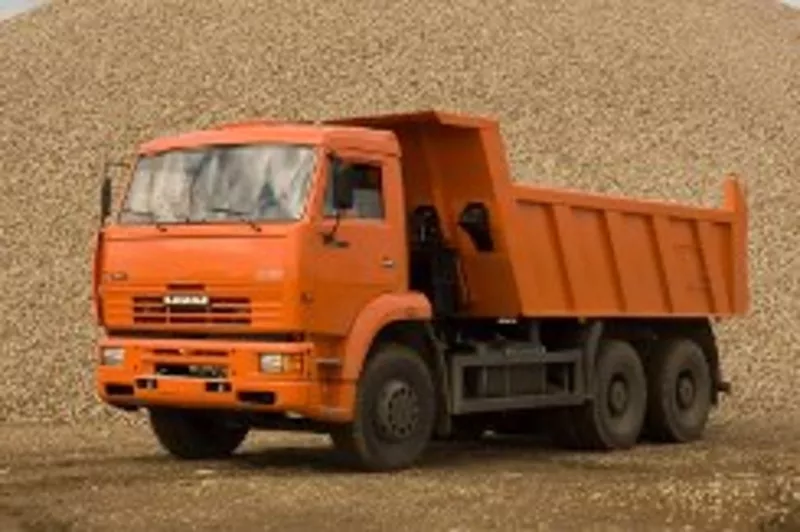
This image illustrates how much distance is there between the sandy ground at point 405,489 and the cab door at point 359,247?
1.40 metres

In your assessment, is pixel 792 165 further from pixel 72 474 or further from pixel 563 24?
pixel 72 474

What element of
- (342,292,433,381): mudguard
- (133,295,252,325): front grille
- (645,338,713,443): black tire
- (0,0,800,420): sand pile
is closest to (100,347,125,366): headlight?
(133,295,252,325): front grille

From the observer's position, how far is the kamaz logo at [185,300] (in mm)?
12180

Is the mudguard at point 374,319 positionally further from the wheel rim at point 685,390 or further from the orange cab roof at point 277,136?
the wheel rim at point 685,390

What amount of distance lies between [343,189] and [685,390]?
20.4 ft

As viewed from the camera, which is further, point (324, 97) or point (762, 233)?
point (324, 97)

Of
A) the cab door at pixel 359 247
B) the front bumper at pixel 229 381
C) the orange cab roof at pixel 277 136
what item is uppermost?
the orange cab roof at pixel 277 136

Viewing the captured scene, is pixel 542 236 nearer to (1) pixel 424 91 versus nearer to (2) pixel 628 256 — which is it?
(2) pixel 628 256

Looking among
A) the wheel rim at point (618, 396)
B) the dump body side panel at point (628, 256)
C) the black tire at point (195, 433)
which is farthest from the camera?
the wheel rim at point (618, 396)

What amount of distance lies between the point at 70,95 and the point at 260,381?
2768 cm

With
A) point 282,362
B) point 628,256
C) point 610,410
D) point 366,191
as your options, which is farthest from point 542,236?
point 282,362

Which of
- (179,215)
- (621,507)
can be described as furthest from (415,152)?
(621,507)

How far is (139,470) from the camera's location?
1301 cm

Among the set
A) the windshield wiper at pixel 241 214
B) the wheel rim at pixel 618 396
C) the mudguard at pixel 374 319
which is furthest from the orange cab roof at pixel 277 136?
the wheel rim at pixel 618 396
